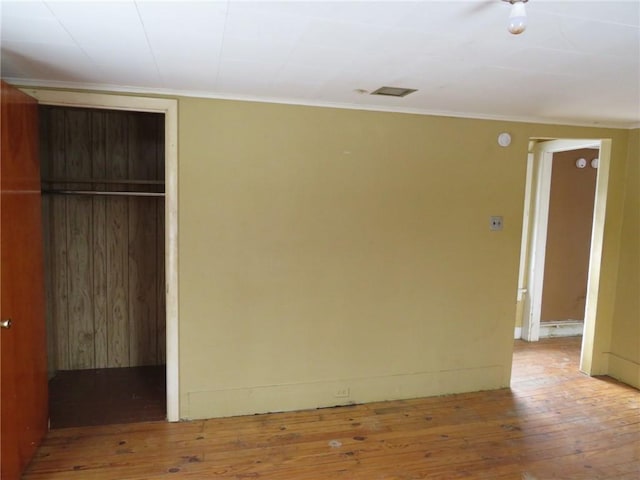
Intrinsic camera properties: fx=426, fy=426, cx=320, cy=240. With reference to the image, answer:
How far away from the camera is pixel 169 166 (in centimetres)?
280

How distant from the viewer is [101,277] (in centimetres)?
374

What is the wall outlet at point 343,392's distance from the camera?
3.23 m

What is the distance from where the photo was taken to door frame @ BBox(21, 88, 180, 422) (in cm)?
265

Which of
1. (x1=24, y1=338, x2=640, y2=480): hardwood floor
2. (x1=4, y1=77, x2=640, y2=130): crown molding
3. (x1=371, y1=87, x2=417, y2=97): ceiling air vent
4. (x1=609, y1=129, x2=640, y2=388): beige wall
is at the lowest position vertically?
(x1=24, y1=338, x2=640, y2=480): hardwood floor

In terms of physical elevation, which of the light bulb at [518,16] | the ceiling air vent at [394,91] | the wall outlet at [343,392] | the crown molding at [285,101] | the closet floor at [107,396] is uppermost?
the ceiling air vent at [394,91]

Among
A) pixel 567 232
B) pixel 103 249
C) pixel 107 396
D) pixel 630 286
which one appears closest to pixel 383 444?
pixel 107 396

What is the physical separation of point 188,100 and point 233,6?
138cm

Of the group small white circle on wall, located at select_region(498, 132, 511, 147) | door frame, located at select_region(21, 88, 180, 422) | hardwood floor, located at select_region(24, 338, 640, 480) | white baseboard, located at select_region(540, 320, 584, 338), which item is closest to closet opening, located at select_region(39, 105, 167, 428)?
door frame, located at select_region(21, 88, 180, 422)

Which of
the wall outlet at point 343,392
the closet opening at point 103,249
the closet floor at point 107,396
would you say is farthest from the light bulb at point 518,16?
the closet floor at point 107,396

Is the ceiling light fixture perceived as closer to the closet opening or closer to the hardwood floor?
the hardwood floor

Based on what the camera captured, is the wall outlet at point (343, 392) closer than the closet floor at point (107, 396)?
No

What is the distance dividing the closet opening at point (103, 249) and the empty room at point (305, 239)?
0.02 meters

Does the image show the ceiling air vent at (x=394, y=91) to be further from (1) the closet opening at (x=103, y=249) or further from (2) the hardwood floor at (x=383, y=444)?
(2) the hardwood floor at (x=383, y=444)

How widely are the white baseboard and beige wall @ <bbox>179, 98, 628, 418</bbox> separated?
69.1 inches
